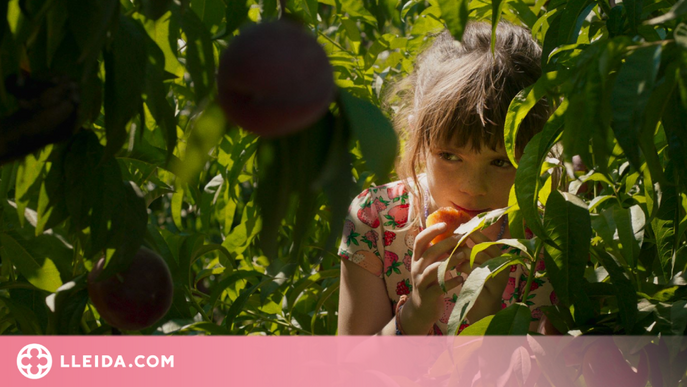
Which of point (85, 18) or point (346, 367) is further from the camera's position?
point (346, 367)

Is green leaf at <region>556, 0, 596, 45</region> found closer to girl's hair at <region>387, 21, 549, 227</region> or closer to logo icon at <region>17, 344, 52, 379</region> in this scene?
girl's hair at <region>387, 21, 549, 227</region>

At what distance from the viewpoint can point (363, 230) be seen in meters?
1.51

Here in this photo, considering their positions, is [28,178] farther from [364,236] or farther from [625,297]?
[364,236]

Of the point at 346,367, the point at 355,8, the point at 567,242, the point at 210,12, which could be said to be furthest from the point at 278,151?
the point at 355,8

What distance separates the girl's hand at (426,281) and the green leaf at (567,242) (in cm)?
32

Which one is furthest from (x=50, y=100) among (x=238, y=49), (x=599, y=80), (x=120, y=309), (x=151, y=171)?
(x=151, y=171)

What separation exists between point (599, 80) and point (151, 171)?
719 mm

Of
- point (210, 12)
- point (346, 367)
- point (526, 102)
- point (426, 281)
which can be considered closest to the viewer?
point (210, 12)

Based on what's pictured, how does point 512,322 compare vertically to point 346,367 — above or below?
above

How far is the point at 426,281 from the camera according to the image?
45.1 inches

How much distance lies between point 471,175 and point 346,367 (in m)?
0.41

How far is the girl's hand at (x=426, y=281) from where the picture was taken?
1125 millimetres

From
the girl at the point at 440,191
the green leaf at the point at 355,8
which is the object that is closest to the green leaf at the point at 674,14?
the girl at the point at 440,191

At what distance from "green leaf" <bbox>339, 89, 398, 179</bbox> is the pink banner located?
462mm
